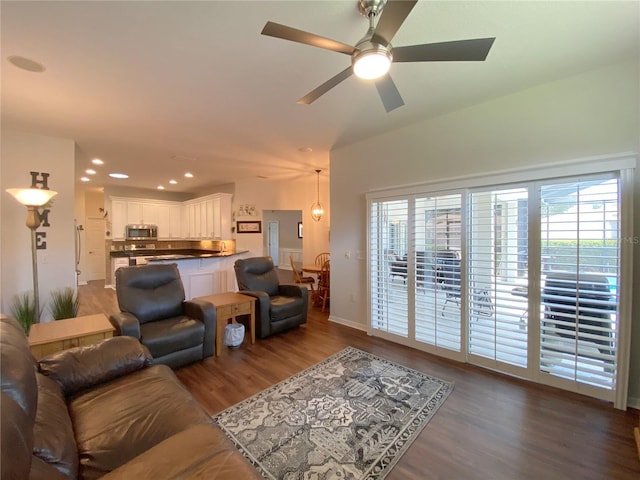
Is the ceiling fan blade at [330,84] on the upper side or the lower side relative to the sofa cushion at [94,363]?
upper

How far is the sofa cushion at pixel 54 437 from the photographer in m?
1.07

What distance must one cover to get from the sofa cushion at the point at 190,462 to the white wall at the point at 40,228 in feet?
12.6

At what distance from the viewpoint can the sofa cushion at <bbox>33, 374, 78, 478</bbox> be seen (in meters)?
1.07

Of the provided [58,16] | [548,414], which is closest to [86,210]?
[58,16]

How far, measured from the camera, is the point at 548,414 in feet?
6.97

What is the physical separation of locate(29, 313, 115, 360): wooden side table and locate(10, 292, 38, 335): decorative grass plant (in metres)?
1.35

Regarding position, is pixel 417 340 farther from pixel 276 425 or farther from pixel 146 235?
pixel 146 235

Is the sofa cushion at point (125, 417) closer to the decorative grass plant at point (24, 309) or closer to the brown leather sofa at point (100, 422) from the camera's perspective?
the brown leather sofa at point (100, 422)

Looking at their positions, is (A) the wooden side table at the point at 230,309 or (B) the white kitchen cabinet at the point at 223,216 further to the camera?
(B) the white kitchen cabinet at the point at 223,216

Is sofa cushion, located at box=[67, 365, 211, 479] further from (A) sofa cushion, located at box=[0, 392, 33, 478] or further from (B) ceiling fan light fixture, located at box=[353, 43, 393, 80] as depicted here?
(B) ceiling fan light fixture, located at box=[353, 43, 393, 80]

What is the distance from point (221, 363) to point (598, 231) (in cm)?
371

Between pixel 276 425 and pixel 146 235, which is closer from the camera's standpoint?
pixel 276 425

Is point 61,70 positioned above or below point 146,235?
above

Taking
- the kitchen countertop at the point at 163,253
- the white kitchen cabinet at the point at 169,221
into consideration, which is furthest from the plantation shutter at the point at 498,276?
the white kitchen cabinet at the point at 169,221
